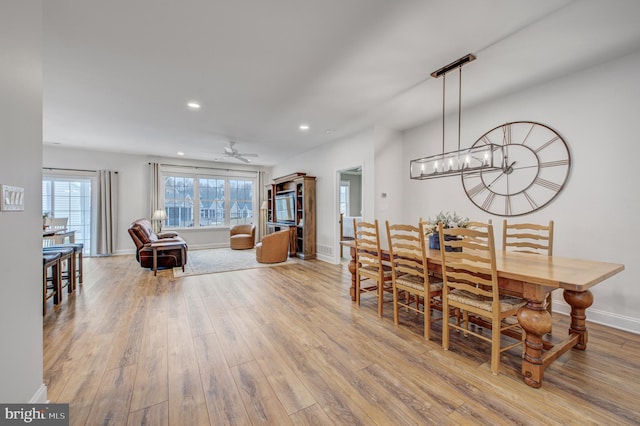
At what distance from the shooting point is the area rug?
16.3 ft

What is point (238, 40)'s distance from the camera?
91.1 inches

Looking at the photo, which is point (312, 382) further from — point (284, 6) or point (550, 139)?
point (550, 139)

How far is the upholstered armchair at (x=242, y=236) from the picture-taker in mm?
7430

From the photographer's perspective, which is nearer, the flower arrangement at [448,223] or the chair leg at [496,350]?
the chair leg at [496,350]

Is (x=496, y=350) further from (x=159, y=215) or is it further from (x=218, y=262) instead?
(x=159, y=215)

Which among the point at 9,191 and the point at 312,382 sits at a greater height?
the point at 9,191

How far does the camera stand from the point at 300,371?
1.92m

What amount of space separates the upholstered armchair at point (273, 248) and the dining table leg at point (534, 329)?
4.49 m

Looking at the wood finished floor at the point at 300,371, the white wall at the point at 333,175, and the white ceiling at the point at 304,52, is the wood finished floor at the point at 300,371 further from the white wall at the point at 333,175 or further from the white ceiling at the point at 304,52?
the white ceiling at the point at 304,52

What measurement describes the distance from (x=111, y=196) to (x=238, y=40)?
6.36m

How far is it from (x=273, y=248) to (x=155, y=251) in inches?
86.0

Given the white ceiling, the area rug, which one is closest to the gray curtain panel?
the area rug

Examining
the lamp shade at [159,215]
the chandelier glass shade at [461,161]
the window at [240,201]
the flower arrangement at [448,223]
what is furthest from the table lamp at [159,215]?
the flower arrangement at [448,223]

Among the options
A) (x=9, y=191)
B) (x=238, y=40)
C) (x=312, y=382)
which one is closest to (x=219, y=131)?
(x=238, y=40)
